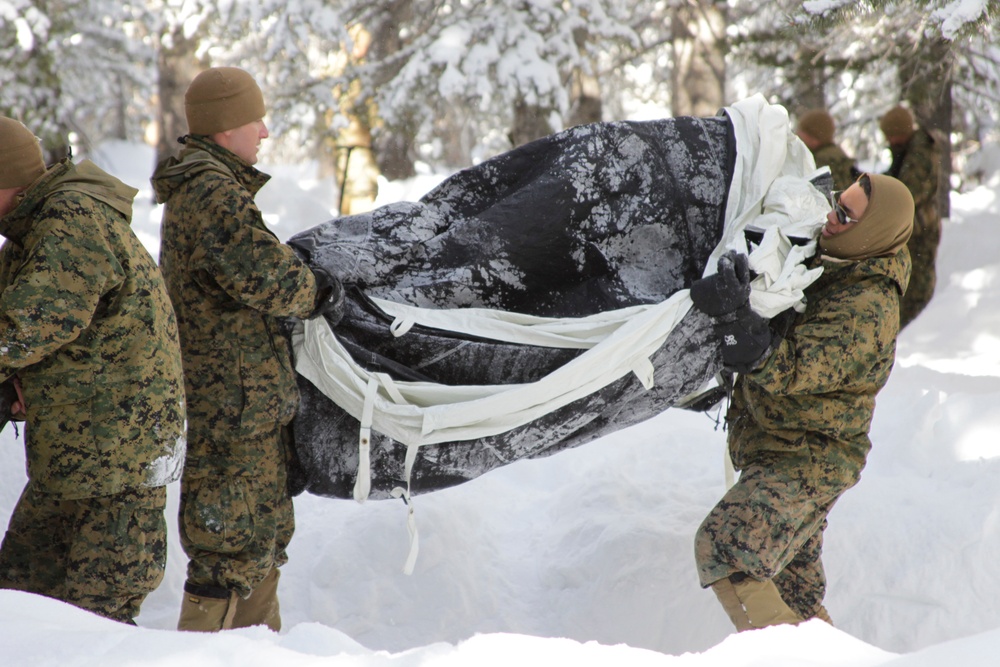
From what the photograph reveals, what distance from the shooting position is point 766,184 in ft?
11.6

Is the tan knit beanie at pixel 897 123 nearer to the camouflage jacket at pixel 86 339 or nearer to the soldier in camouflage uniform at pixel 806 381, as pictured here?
the soldier in camouflage uniform at pixel 806 381

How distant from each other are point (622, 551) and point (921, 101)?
726 cm

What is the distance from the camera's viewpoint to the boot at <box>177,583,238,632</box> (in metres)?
3.21

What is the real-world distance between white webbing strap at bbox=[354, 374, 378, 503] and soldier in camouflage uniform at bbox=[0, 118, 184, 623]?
640mm

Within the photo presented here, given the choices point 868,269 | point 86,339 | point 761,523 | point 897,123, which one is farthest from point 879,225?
point 897,123

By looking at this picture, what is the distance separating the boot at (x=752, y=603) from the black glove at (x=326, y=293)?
Result: 167 centimetres

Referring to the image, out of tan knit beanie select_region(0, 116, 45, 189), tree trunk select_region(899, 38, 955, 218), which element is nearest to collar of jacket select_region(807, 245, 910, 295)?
tan knit beanie select_region(0, 116, 45, 189)

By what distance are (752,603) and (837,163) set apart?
495 cm

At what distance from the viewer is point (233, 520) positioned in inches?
123

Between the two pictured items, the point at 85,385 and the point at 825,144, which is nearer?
the point at 85,385

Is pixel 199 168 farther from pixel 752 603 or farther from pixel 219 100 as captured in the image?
pixel 752 603

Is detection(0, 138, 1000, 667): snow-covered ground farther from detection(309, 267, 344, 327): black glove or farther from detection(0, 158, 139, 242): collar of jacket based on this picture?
detection(0, 158, 139, 242): collar of jacket

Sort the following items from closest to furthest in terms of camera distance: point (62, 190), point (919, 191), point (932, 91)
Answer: point (62, 190), point (919, 191), point (932, 91)

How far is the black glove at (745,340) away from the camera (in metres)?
3.14
